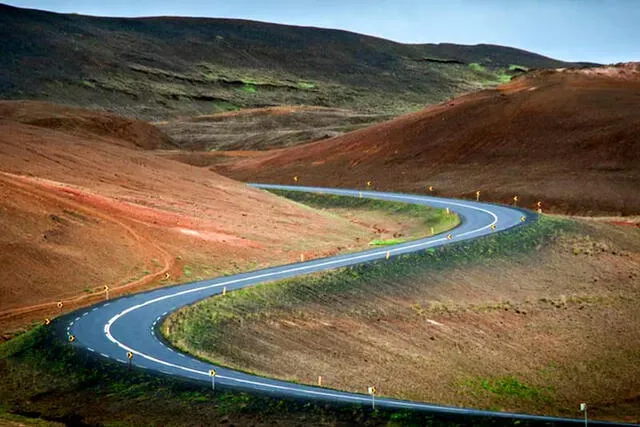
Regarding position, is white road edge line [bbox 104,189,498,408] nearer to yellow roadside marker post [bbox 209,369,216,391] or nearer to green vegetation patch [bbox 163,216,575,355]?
yellow roadside marker post [bbox 209,369,216,391]

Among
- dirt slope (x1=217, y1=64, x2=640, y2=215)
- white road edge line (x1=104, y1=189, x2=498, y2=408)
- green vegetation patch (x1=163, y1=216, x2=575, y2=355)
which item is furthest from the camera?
dirt slope (x1=217, y1=64, x2=640, y2=215)

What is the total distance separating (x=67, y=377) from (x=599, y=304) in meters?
22.1

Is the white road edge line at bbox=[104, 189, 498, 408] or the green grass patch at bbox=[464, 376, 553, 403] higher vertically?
the white road edge line at bbox=[104, 189, 498, 408]

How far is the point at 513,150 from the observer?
85.9m

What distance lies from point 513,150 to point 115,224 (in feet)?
145

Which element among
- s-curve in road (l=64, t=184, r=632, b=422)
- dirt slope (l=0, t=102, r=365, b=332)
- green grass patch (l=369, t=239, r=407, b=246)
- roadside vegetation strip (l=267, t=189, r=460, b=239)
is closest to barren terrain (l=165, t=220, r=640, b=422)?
s-curve in road (l=64, t=184, r=632, b=422)

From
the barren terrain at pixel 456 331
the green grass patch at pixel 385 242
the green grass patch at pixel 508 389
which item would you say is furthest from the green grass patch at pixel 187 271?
the green grass patch at pixel 508 389

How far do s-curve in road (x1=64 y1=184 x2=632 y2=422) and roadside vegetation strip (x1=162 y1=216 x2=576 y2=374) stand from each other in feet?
2.58

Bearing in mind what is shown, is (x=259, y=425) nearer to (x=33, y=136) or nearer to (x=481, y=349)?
(x=481, y=349)

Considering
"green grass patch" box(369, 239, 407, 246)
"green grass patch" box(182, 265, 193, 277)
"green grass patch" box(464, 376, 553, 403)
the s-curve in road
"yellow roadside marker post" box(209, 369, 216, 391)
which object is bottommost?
"green grass patch" box(464, 376, 553, 403)

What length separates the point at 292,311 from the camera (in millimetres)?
35906

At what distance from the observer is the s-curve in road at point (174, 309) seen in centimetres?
2481

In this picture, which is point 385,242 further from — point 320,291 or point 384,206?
point 384,206

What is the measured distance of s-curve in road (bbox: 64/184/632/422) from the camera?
24.8 metres
